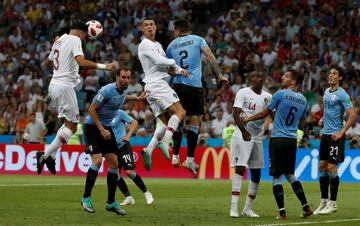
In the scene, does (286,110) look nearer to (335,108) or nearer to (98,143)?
(335,108)

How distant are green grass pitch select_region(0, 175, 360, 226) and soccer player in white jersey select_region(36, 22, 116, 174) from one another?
1162mm

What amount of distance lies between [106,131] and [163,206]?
10.1 ft

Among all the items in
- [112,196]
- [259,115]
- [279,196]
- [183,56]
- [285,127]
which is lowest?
[112,196]

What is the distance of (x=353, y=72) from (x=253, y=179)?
51.0 ft

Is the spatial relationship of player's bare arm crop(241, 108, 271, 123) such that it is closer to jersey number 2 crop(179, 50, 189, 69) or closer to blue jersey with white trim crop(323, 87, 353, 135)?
blue jersey with white trim crop(323, 87, 353, 135)

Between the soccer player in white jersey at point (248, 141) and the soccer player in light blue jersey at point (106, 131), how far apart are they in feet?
7.05

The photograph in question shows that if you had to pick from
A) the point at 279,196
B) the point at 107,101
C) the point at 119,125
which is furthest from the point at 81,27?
the point at 279,196

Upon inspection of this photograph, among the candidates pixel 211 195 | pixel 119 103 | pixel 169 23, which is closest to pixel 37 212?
pixel 119 103

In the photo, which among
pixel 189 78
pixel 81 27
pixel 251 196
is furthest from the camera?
pixel 189 78

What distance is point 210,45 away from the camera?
125 ft

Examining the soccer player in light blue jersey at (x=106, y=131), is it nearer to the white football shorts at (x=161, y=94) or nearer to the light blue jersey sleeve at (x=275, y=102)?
the white football shorts at (x=161, y=94)

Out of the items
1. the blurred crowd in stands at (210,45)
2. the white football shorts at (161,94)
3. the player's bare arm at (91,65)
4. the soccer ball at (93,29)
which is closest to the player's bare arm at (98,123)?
the player's bare arm at (91,65)

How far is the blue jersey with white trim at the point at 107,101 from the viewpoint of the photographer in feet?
59.9

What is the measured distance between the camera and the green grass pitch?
17062 millimetres
